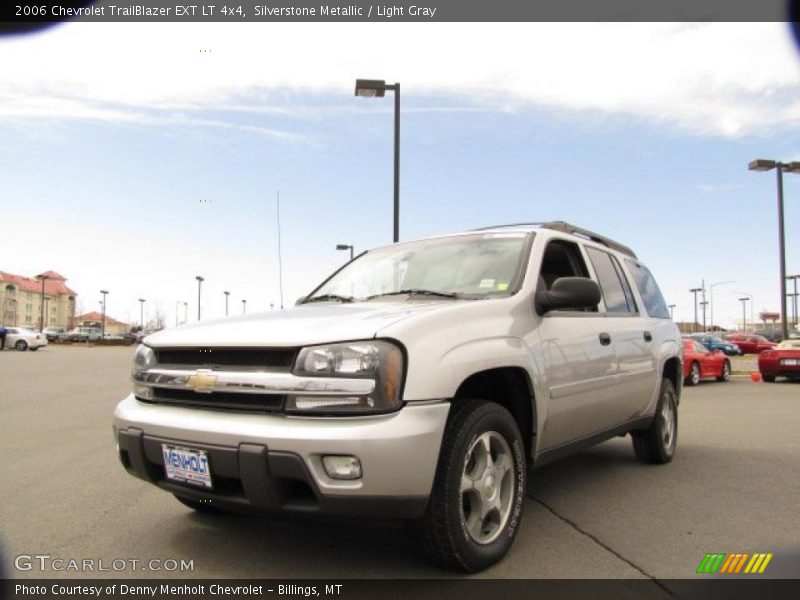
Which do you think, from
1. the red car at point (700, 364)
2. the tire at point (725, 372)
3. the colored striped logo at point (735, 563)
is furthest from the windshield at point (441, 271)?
the tire at point (725, 372)

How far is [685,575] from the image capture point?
310cm

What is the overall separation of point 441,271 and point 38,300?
154218 millimetres

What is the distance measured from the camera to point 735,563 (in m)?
3.27

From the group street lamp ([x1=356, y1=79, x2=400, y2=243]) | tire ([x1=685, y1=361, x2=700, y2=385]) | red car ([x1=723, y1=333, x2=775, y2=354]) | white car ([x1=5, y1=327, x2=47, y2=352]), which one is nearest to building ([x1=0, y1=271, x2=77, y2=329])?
white car ([x1=5, y1=327, x2=47, y2=352])

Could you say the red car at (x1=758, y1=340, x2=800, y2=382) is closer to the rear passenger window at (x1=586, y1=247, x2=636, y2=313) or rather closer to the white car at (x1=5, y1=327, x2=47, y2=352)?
the rear passenger window at (x1=586, y1=247, x2=636, y2=313)

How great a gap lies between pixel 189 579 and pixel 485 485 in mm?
1480

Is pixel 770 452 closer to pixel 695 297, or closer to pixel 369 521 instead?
pixel 369 521

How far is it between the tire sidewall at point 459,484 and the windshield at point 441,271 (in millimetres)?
792

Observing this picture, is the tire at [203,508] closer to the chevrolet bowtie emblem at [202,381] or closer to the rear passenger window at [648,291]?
the chevrolet bowtie emblem at [202,381]

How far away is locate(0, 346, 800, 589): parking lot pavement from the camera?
318 centimetres

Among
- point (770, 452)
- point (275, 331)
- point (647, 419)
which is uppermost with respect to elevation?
point (275, 331)

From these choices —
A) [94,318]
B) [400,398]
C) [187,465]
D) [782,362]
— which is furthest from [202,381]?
[94,318]

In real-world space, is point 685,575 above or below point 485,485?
below

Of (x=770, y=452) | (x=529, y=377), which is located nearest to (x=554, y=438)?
(x=529, y=377)
